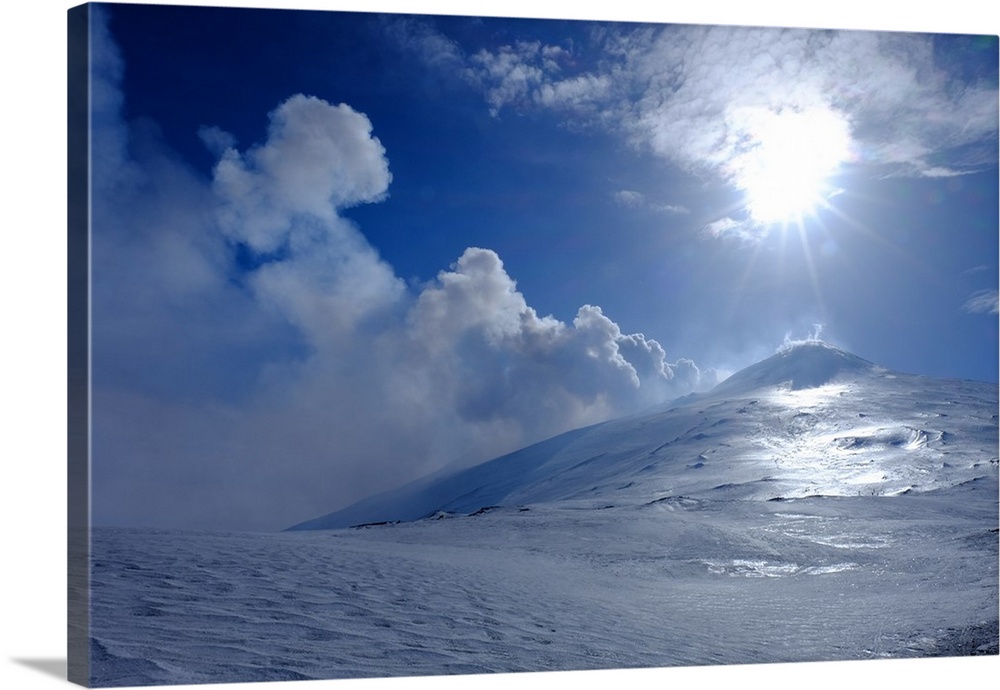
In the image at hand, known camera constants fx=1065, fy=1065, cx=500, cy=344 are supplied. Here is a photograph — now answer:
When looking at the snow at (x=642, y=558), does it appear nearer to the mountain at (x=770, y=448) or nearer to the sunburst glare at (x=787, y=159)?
the mountain at (x=770, y=448)

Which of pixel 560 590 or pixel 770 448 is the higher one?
pixel 770 448

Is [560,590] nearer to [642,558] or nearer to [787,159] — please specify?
[642,558]

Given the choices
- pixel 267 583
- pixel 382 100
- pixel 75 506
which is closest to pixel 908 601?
pixel 267 583

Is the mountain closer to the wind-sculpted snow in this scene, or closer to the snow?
the snow

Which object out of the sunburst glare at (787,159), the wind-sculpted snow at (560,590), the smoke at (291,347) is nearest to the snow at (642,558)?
the wind-sculpted snow at (560,590)

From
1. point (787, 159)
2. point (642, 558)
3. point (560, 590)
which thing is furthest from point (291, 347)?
point (787, 159)

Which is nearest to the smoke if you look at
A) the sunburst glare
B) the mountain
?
the mountain
